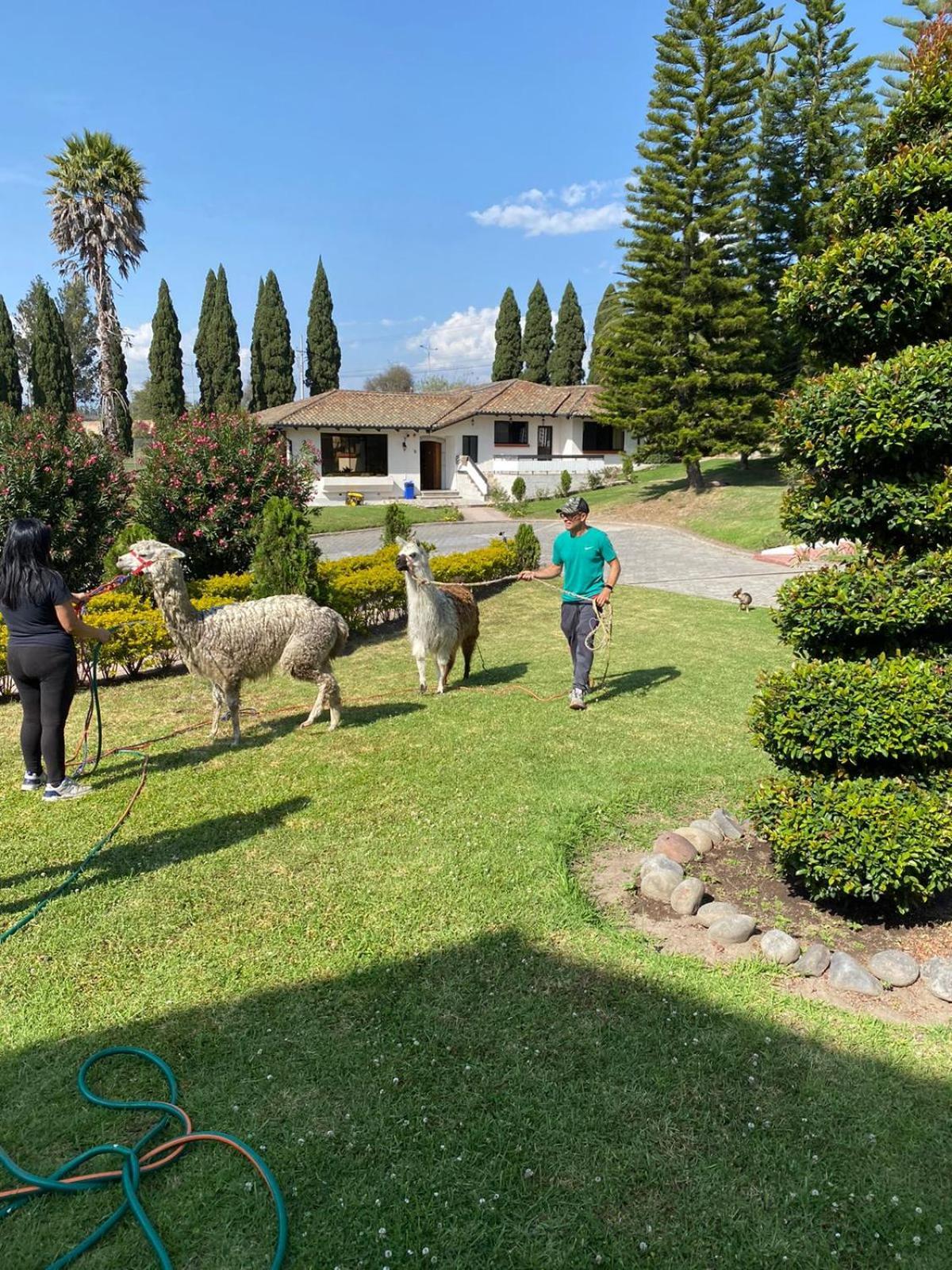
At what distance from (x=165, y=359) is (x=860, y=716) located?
42368 millimetres

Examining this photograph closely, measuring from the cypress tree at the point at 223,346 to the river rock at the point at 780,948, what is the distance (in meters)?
42.0

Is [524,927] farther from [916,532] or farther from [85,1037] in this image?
[916,532]

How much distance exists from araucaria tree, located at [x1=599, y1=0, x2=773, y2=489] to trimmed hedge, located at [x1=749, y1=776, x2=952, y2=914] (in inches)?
969

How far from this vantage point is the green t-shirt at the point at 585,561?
288 inches

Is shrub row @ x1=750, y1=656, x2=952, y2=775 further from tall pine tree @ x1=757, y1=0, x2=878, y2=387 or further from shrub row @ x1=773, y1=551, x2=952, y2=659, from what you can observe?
tall pine tree @ x1=757, y1=0, x2=878, y2=387

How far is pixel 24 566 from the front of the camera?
4.88 meters

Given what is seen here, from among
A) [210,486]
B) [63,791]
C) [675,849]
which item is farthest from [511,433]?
[675,849]

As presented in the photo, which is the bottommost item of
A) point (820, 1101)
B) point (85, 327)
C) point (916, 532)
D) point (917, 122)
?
point (820, 1101)

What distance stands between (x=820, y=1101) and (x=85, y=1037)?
289cm

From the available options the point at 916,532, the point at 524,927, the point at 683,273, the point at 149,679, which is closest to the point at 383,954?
the point at 524,927

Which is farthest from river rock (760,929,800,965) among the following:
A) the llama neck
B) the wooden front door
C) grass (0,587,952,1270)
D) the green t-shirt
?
the wooden front door

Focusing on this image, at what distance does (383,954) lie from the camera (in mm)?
3615

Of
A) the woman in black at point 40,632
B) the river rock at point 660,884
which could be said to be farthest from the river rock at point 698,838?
the woman in black at point 40,632

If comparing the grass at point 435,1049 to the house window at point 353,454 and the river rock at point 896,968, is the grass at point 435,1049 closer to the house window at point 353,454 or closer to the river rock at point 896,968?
the river rock at point 896,968
